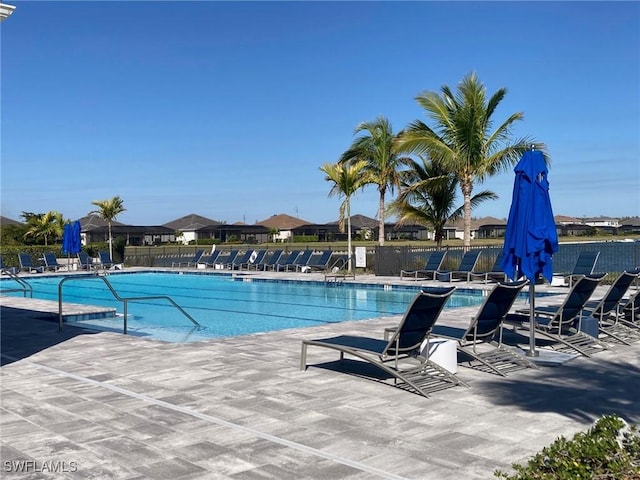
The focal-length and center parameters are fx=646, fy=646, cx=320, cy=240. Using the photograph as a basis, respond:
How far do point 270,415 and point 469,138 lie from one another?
1787 cm

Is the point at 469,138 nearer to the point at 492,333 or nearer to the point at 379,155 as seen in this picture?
the point at 379,155

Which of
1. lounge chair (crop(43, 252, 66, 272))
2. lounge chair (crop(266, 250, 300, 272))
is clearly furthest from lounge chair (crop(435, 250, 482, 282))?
Result: lounge chair (crop(43, 252, 66, 272))

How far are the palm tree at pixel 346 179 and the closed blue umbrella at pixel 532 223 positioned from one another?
1724cm

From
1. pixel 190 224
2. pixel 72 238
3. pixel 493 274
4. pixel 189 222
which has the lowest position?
pixel 493 274

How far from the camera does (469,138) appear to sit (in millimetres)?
21531

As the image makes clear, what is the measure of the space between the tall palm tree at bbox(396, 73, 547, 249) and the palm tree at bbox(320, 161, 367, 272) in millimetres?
3400

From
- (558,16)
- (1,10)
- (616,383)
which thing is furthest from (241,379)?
(558,16)

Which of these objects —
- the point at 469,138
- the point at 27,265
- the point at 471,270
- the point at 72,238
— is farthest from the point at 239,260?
the point at 471,270

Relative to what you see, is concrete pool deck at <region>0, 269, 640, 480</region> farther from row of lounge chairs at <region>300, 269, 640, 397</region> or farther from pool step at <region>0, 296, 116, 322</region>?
pool step at <region>0, 296, 116, 322</region>

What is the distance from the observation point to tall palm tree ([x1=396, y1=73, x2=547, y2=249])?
2150cm

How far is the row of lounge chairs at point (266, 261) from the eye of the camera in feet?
83.5

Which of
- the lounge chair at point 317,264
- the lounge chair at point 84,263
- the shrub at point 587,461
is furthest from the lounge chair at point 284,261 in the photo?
the shrub at point 587,461

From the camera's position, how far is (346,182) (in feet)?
82.6

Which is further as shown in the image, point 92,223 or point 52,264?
point 92,223
